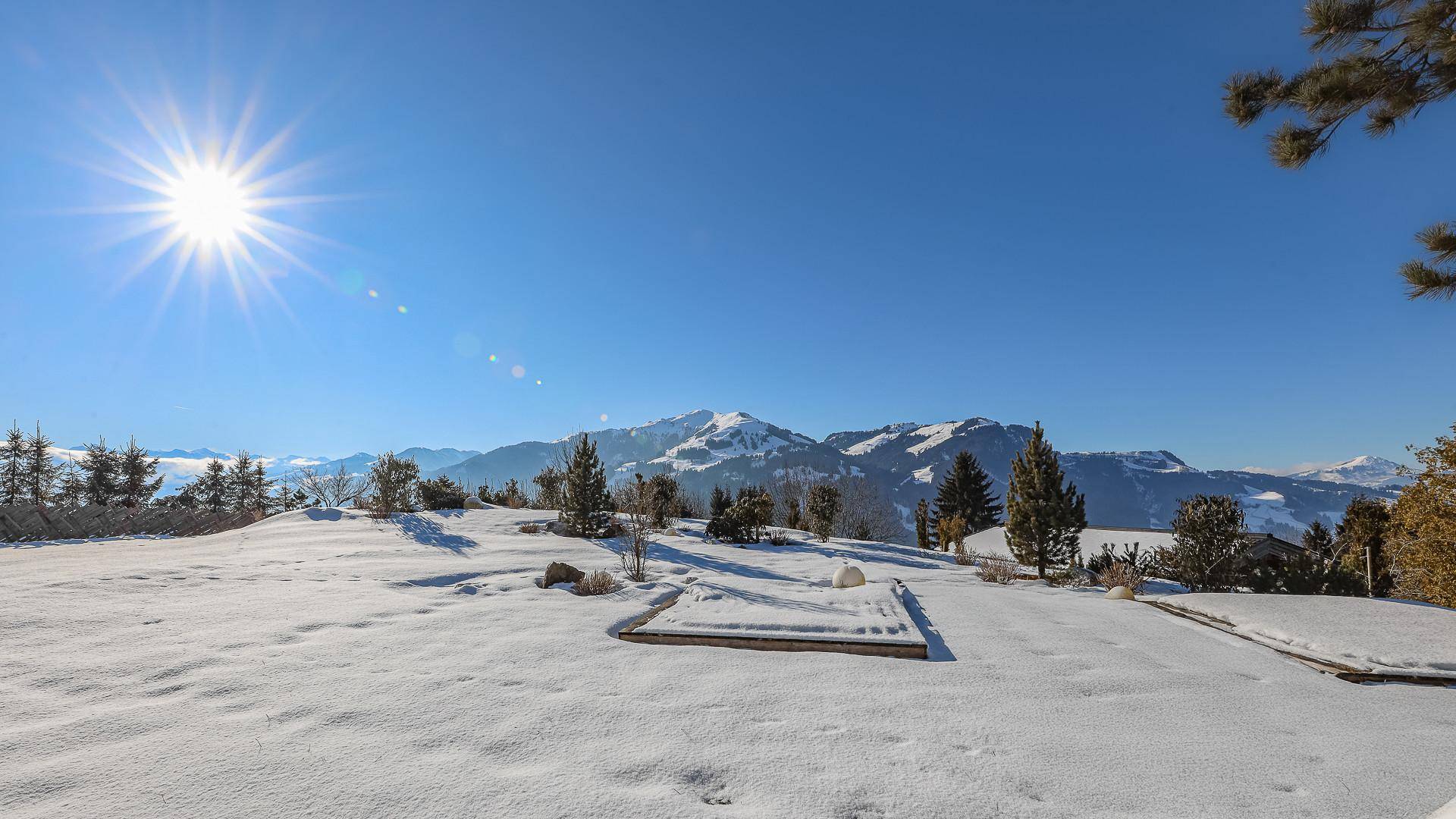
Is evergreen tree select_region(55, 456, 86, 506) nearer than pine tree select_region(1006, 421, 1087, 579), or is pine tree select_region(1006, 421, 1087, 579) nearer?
pine tree select_region(1006, 421, 1087, 579)

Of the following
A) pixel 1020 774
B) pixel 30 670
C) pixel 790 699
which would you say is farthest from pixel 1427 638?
pixel 30 670

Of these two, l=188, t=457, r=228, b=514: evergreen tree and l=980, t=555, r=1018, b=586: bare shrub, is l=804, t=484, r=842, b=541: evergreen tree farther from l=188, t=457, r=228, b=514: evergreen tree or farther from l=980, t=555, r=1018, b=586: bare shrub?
l=188, t=457, r=228, b=514: evergreen tree

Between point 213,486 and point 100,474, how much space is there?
21.8 ft

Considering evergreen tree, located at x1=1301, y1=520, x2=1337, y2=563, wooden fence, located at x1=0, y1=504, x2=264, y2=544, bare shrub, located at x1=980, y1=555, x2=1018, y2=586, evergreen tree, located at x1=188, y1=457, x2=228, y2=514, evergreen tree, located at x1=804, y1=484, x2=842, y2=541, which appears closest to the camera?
bare shrub, located at x1=980, y1=555, x2=1018, y2=586

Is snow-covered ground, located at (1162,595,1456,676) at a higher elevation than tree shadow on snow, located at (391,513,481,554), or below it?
below

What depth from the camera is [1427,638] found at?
16.3 feet

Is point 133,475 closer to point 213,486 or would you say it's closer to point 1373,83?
point 213,486

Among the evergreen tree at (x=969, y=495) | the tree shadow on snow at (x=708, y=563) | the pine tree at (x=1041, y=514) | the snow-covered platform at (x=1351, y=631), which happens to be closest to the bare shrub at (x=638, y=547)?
the tree shadow on snow at (x=708, y=563)

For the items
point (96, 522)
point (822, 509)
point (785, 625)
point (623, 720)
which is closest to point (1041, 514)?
point (822, 509)

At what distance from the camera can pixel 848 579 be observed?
851cm

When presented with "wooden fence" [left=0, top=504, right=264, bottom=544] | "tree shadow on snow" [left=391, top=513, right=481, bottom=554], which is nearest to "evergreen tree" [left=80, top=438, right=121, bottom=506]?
"wooden fence" [left=0, top=504, right=264, bottom=544]

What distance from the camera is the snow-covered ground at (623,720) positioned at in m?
2.32

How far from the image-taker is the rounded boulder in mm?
8523

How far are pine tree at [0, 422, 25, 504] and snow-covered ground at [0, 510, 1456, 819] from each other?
36.7 m
